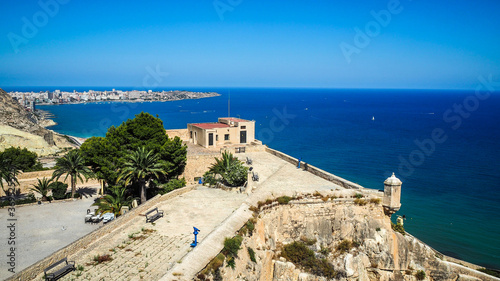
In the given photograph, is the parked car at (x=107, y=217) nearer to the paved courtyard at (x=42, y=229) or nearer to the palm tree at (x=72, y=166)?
the paved courtyard at (x=42, y=229)

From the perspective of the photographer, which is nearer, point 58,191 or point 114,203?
point 114,203

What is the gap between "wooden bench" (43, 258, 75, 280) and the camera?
1042cm

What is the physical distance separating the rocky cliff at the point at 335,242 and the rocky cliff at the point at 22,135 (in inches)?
1531

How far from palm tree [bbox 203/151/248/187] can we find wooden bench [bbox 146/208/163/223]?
517 cm

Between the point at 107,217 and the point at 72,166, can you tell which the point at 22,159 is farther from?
the point at 107,217

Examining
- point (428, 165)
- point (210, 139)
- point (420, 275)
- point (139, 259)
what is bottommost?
point (428, 165)

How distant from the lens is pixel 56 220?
18.3 meters

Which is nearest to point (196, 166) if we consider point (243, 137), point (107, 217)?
point (243, 137)

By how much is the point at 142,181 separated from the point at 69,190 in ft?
30.8

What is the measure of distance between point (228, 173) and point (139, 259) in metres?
9.73

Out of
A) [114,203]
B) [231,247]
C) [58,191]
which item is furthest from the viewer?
[58,191]

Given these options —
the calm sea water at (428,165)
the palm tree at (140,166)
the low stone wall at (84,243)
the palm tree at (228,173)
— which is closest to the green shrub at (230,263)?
the low stone wall at (84,243)

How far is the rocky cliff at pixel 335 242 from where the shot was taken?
15.3 metres

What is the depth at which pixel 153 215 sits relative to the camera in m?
15.5
